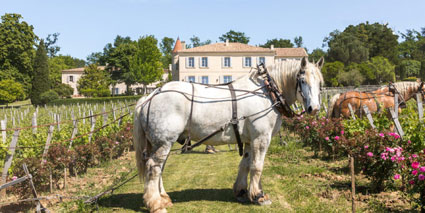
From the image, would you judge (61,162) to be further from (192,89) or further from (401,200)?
(401,200)

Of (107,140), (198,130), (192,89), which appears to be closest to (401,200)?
(198,130)

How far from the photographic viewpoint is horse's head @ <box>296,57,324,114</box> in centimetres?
491

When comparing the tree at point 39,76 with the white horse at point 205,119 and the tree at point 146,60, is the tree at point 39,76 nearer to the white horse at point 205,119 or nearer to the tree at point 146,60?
the tree at point 146,60

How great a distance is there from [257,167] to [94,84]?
2321 inches

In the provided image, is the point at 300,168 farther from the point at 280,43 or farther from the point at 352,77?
the point at 280,43

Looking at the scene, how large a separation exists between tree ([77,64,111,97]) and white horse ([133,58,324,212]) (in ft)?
185

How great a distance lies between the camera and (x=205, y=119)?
4.96 meters

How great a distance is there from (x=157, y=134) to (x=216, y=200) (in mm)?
1782

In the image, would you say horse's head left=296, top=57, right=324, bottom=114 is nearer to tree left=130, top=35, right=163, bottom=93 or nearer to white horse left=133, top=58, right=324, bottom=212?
white horse left=133, top=58, right=324, bottom=212

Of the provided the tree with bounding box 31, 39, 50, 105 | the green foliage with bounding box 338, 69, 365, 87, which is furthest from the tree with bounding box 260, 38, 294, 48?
the tree with bounding box 31, 39, 50, 105

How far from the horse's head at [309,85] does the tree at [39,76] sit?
50.1 metres

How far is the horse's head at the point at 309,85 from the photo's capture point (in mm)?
4906

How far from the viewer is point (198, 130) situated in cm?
500

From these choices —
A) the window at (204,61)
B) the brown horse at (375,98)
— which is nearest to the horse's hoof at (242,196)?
the brown horse at (375,98)
